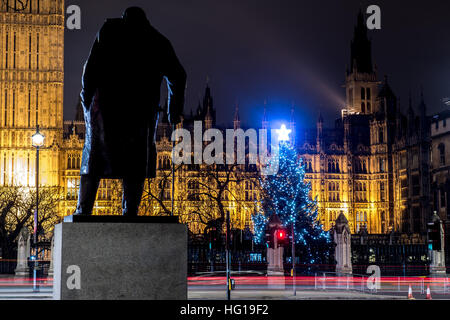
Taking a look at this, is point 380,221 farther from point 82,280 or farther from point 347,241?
point 82,280

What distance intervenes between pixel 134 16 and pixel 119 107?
921 mm

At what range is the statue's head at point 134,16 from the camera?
755cm

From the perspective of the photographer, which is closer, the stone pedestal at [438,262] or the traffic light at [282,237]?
the traffic light at [282,237]

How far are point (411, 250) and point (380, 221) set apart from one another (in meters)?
41.9

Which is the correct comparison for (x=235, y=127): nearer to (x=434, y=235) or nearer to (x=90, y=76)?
(x=434, y=235)

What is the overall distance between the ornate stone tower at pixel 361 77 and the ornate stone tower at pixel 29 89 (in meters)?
41.2

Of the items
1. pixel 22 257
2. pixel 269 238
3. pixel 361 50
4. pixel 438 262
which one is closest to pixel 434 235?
pixel 269 238

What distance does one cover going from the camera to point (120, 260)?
679 cm

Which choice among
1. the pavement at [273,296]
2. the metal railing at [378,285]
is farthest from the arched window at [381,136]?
the pavement at [273,296]

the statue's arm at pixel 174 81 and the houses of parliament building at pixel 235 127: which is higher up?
the houses of parliament building at pixel 235 127

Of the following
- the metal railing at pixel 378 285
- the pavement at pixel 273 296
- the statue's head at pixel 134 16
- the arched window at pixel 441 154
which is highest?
the arched window at pixel 441 154

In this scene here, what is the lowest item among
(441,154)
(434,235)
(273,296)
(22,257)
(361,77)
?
(273,296)

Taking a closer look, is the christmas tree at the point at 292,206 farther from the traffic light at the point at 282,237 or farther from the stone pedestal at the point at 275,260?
the traffic light at the point at 282,237
